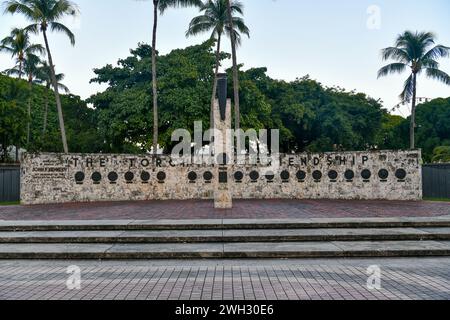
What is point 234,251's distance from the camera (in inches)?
316

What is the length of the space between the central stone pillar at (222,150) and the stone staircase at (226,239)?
4339mm

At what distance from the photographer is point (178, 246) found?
8680mm

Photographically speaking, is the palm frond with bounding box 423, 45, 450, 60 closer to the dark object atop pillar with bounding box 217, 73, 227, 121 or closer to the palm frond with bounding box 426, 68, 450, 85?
the palm frond with bounding box 426, 68, 450, 85

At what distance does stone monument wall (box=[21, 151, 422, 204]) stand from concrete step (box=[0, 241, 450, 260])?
10705mm

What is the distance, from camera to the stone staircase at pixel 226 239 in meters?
8.01

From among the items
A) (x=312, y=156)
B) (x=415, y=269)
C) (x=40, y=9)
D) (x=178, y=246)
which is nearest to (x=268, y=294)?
(x=415, y=269)

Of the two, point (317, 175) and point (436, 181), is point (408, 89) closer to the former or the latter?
point (436, 181)

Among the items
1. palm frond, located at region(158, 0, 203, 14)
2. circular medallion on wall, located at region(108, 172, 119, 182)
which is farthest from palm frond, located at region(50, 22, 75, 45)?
circular medallion on wall, located at region(108, 172, 119, 182)

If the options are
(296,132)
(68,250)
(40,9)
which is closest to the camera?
(68,250)

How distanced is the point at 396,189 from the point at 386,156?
1.59 metres

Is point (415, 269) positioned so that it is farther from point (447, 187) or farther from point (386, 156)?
point (447, 187)

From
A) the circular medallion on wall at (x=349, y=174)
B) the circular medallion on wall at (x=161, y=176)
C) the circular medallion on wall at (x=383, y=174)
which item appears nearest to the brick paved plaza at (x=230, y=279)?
the circular medallion on wall at (x=383, y=174)

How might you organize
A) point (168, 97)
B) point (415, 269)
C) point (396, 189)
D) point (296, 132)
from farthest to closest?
point (296, 132) → point (168, 97) → point (396, 189) → point (415, 269)

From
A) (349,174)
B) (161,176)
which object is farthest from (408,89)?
(161,176)
